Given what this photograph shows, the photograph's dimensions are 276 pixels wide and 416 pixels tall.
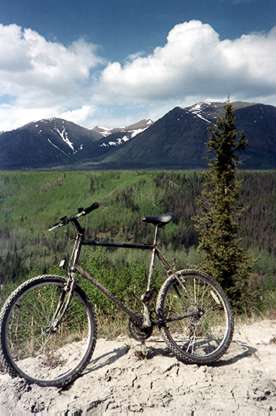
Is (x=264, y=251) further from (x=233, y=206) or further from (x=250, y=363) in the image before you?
→ (x=250, y=363)

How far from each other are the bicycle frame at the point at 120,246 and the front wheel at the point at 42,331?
0.22 metres

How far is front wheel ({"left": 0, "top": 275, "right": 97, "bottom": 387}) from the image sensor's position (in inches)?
221

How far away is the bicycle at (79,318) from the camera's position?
5.83m

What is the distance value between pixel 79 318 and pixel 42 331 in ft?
2.09

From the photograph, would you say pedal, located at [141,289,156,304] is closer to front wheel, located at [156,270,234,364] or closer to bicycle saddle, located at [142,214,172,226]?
front wheel, located at [156,270,234,364]

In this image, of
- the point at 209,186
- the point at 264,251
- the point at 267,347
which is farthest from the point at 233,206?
the point at 264,251

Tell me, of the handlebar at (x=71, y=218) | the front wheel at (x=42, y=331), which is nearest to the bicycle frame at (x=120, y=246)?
the handlebar at (x=71, y=218)

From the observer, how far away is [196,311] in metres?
6.91

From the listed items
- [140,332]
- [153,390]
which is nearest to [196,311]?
[140,332]

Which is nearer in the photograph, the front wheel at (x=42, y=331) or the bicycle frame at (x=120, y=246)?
the front wheel at (x=42, y=331)

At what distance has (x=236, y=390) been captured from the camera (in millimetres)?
5461

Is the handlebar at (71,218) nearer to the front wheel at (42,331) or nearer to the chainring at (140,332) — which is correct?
the front wheel at (42,331)

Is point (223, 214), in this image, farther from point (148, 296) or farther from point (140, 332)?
point (140, 332)

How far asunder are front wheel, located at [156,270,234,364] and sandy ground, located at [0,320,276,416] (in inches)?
12.8
